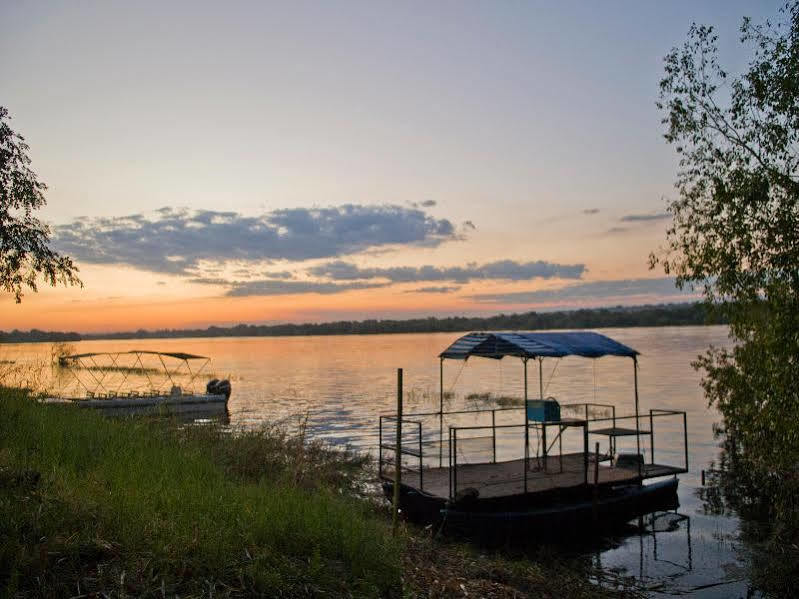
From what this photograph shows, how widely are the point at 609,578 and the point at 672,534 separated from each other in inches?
195

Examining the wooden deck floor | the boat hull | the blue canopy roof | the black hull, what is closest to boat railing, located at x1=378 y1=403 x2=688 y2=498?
the wooden deck floor

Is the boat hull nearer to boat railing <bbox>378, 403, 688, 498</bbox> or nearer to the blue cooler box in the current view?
boat railing <bbox>378, 403, 688, 498</bbox>

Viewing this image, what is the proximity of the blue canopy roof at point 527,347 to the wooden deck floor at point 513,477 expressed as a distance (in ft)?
10.3

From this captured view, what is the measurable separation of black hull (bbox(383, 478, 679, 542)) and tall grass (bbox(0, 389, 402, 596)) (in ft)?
17.5

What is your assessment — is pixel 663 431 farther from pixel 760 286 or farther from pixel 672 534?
pixel 760 286

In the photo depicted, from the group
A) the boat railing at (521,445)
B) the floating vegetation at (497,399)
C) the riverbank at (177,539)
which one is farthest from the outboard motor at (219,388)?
the riverbank at (177,539)

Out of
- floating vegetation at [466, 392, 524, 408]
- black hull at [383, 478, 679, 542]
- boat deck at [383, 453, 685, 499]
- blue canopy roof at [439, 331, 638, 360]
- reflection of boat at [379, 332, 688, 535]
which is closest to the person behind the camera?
black hull at [383, 478, 679, 542]

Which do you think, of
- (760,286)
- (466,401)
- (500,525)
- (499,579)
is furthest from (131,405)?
(760,286)

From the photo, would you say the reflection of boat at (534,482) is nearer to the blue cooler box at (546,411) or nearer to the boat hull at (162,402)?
the blue cooler box at (546,411)

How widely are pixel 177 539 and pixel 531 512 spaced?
9706mm

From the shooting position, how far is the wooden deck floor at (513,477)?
16197 millimetres

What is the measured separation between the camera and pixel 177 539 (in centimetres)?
771

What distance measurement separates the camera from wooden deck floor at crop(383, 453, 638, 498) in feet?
53.1

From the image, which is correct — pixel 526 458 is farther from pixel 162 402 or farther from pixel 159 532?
pixel 162 402
